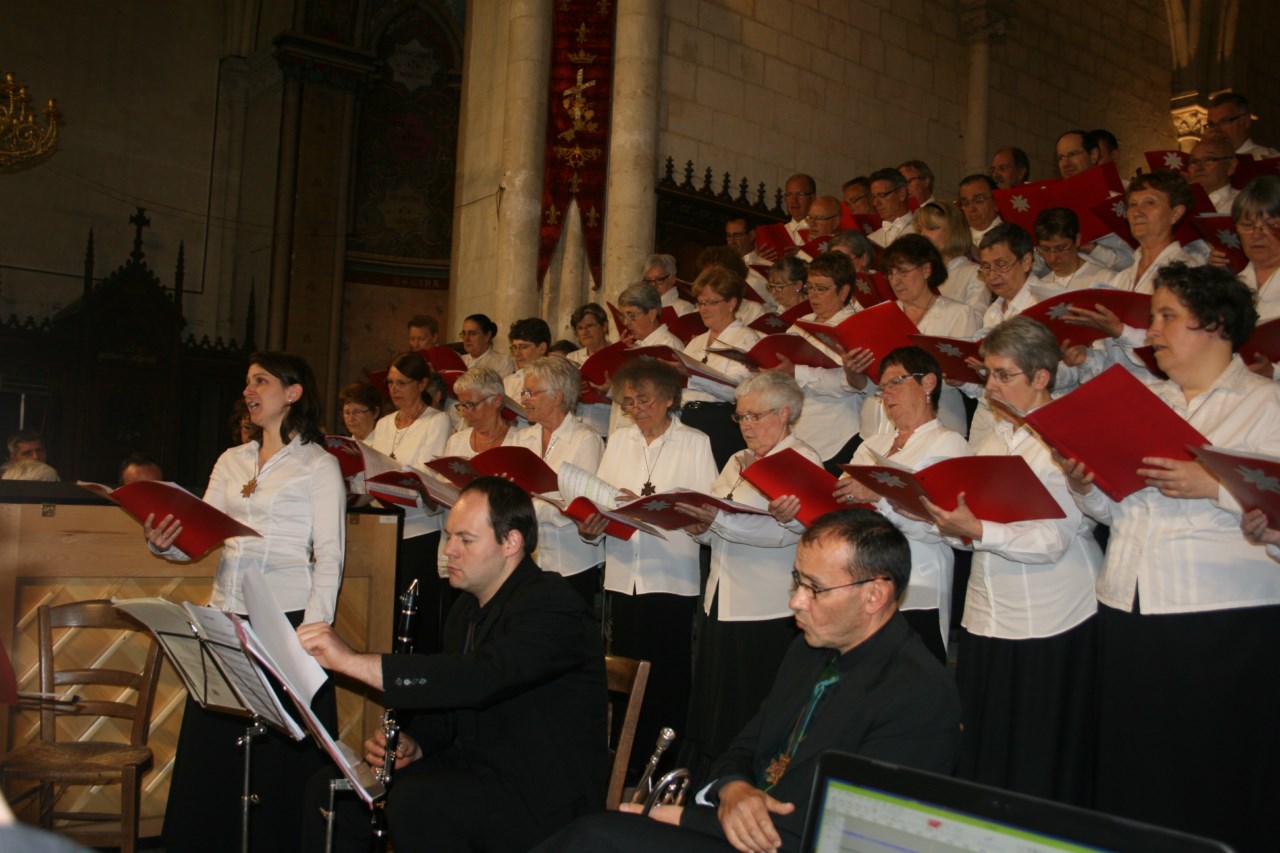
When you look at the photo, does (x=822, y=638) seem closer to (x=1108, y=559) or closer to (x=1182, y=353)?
(x=1108, y=559)

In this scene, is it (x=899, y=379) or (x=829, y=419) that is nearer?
(x=899, y=379)

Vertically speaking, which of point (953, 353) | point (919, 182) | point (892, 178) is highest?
point (919, 182)

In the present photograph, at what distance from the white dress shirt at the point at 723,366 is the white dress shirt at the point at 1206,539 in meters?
2.57

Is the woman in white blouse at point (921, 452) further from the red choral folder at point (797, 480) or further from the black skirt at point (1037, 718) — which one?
the black skirt at point (1037, 718)

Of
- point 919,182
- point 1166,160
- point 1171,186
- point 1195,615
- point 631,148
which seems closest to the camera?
point 1195,615

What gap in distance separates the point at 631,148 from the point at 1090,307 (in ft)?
18.0

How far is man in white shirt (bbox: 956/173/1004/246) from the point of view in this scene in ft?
23.9

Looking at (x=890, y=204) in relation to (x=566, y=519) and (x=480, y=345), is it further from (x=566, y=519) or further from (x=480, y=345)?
(x=566, y=519)

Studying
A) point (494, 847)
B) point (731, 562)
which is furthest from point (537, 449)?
point (494, 847)

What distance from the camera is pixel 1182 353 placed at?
339 centimetres

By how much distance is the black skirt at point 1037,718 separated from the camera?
3.58m

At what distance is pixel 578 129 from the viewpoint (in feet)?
30.4

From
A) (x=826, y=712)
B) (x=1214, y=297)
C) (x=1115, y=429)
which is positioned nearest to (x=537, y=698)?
(x=826, y=712)

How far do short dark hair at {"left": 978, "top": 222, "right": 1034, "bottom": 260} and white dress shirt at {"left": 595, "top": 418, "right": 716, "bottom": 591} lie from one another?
1.52 metres
